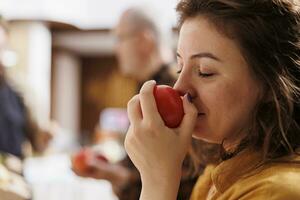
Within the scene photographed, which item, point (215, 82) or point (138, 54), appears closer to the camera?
point (215, 82)

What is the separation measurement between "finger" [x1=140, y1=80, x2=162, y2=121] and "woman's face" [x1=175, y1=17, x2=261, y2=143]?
42mm

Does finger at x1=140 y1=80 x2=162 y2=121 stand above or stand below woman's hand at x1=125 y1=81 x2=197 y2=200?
above

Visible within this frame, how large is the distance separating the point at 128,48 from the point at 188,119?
1336 mm

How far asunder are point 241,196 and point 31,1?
479 cm

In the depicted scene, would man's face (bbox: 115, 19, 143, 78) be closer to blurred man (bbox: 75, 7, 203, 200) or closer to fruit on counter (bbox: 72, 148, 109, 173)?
blurred man (bbox: 75, 7, 203, 200)

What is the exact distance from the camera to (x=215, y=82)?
2.27 ft

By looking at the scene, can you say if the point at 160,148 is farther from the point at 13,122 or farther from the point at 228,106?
the point at 13,122

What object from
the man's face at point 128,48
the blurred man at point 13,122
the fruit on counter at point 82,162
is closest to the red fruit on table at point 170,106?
the fruit on counter at point 82,162

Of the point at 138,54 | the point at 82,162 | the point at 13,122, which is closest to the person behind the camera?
the point at 82,162

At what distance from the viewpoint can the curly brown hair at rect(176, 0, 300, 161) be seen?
685 millimetres

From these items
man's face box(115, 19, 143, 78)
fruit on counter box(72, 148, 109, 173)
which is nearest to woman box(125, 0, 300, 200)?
fruit on counter box(72, 148, 109, 173)

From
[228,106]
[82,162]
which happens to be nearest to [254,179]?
[228,106]

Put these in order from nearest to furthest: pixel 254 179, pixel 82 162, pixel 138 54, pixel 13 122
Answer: pixel 254 179 → pixel 82 162 → pixel 138 54 → pixel 13 122

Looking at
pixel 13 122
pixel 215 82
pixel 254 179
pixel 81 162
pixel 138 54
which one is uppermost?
pixel 215 82
